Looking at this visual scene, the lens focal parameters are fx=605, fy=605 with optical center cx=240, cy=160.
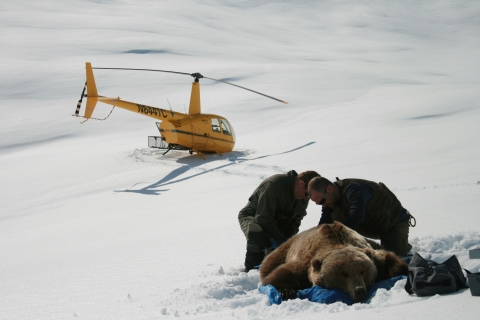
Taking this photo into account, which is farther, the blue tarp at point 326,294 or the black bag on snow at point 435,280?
the blue tarp at point 326,294

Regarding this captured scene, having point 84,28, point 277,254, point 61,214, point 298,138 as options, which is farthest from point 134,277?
point 84,28

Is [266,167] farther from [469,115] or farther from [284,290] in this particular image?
[284,290]

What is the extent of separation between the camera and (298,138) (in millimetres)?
16953

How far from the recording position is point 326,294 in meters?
3.95

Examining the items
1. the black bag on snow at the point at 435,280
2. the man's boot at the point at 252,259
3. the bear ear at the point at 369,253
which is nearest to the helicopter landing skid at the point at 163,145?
the man's boot at the point at 252,259

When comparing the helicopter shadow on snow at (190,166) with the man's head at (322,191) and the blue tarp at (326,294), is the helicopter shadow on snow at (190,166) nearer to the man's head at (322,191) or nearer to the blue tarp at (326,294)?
the man's head at (322,191)

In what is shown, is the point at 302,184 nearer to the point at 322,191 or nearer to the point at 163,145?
the point at 322,191

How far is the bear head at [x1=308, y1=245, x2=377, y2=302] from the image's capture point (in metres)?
4.01

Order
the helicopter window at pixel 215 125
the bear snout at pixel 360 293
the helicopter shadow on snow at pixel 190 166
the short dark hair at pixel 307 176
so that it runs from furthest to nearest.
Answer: the helicopter window at pixel 215 125 → the helicopter shadow on snow at pixel 190 166 → the short dark hair at pixel 307 176 → the bear snout at pixel 360 293

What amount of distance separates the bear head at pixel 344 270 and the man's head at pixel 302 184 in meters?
1.03

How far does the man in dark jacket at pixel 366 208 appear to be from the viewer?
4.89 metres

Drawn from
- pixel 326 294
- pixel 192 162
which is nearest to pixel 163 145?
pixel 192 162

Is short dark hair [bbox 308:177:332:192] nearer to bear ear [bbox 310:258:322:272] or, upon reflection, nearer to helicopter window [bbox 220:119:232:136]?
bear ear [bbox 310:258:322:272]

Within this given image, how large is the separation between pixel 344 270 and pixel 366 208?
118 centimetres
